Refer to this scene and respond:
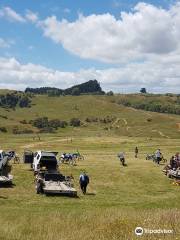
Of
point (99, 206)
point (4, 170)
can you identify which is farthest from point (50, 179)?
point (4, 170)

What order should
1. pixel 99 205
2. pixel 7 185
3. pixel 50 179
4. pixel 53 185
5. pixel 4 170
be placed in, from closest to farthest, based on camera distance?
pixel 99 205, pixel 53 185, pixel 50 179, pixel 7 185, pixel 4 170

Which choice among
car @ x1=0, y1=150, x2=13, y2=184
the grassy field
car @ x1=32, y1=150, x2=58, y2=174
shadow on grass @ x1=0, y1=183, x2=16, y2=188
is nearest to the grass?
the grassy field

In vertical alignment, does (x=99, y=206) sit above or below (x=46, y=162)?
below

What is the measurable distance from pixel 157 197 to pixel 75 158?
19874mm

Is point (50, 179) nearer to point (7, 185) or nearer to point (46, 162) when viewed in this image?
point (7, 185)

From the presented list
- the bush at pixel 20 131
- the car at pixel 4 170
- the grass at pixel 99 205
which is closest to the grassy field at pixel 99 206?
the grass at pixel 99 205

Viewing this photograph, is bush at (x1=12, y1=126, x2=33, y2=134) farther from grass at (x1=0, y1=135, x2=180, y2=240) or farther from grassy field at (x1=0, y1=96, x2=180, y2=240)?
grass at (x1=0, y1=135, x2=180, y2=240)

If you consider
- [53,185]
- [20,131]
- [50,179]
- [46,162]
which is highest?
[46,162]

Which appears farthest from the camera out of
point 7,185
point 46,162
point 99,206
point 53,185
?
point 46,162

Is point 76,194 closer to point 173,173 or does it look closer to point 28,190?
point 28,190

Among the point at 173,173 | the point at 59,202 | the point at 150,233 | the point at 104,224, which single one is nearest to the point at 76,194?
the point at 59,202

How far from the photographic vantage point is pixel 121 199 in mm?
33438

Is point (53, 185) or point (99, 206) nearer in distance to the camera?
point (99, 206)

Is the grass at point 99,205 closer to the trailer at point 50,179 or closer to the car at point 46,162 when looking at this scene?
the trailer at point 50,179
